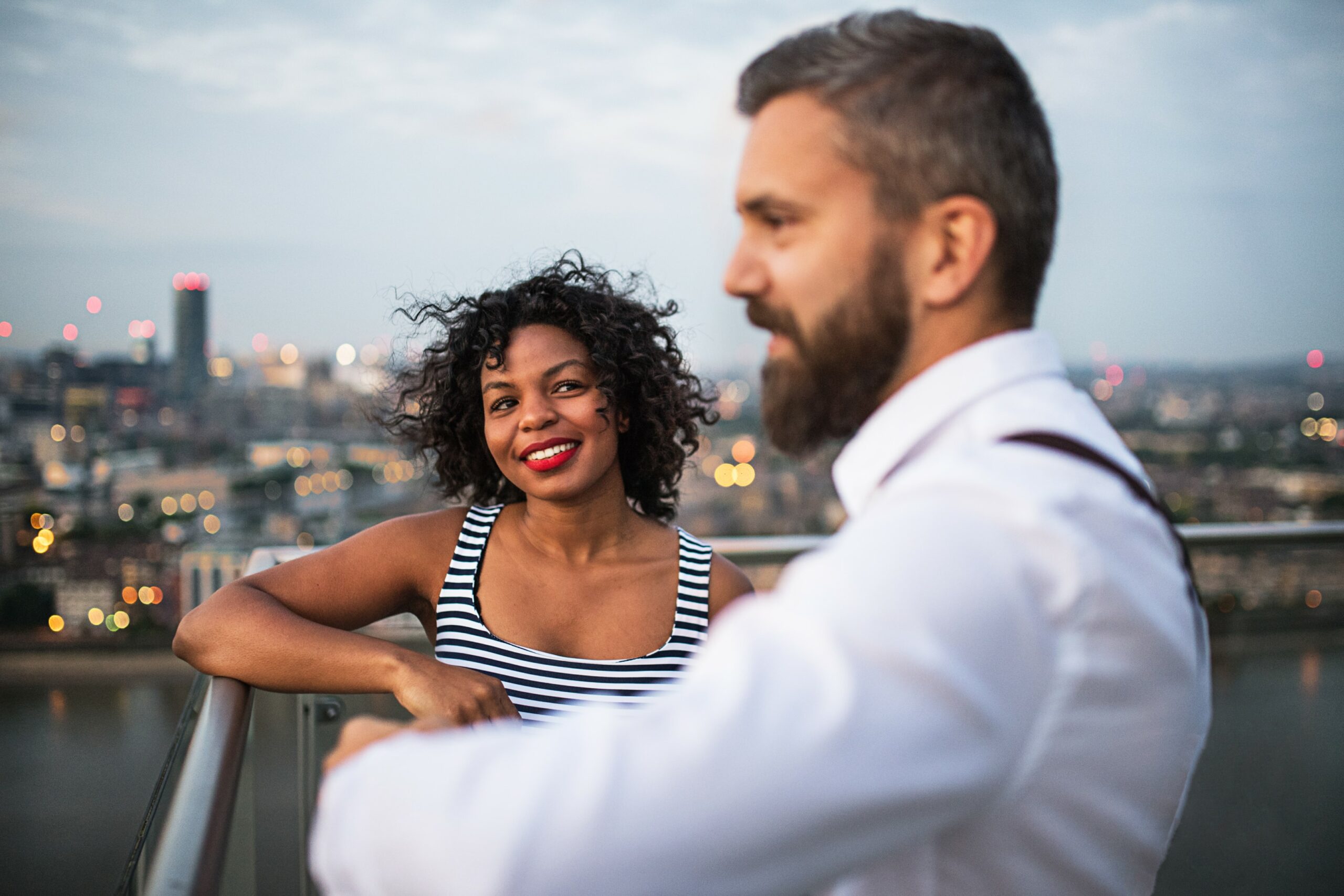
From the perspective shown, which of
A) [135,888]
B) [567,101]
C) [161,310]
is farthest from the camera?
[567,101]

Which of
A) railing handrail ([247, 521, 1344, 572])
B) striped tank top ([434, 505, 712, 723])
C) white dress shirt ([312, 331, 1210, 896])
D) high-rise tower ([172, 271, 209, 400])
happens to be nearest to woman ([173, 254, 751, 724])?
striped tank top ([434, 505, 712, 723])

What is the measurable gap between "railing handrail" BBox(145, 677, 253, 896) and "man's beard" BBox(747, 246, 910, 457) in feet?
2.37

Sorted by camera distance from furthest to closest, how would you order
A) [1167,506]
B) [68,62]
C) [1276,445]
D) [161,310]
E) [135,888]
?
[161,310]
[68,62]
[1276,445]
[135,888]
[1167,506]

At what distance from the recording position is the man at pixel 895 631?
1.72ft

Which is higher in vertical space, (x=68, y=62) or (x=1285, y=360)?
(x=68, y=62)

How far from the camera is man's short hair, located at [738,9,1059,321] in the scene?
773 millimetres

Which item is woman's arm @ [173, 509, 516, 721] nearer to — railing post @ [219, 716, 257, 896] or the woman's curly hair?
railing post @ [219, 716, 257, 896]

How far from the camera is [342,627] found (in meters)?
1.89

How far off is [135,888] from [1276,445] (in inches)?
268

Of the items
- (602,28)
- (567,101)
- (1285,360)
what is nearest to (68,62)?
(602,28)

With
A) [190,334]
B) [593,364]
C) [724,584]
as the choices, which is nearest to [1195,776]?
[724,584]

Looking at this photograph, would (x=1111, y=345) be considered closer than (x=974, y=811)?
No

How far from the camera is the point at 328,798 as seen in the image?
2.06 feet

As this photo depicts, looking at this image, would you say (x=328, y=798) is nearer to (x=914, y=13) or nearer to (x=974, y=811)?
(x=974, y=811)
